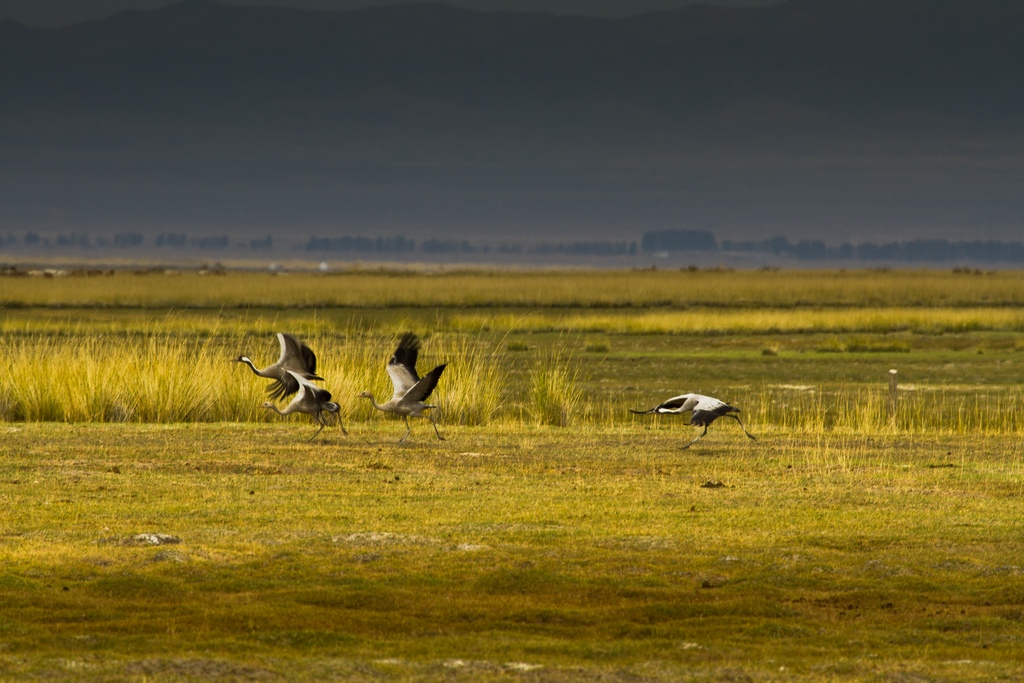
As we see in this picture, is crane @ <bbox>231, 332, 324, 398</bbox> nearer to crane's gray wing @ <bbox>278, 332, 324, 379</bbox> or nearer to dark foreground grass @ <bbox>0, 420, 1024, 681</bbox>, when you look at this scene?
crane's gray wing @ <bbox>278, 332, 324, 379</bbox>

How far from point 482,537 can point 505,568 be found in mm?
1146

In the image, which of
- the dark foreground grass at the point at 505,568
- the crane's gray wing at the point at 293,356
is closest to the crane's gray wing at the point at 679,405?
the dark foreground grass at the point at 505,568

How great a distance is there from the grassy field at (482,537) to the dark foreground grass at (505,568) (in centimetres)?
4

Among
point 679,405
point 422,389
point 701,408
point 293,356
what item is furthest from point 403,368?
point 701,408

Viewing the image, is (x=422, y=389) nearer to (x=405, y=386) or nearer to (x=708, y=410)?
(x=405, y=386)

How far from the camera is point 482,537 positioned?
12.6 metres

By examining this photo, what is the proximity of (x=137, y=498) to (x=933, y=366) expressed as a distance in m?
31.6

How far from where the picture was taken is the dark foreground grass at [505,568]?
9031mm

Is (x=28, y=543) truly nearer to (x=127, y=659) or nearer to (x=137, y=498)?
(x=137, y=498)

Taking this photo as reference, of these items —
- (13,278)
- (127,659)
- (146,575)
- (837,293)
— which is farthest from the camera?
(13,278)

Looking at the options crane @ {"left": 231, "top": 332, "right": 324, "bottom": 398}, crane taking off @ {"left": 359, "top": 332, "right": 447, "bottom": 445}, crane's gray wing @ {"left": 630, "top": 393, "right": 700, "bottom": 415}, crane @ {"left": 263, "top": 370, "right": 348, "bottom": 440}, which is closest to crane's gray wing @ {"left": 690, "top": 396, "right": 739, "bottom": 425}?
crane's gray wing @ {"left": 630, "top": 393, "right": 700, "bottom": 415}

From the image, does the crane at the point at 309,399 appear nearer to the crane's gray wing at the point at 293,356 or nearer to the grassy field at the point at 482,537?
the crane's gray wing at the point at 293,356

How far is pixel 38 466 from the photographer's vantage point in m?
16.7

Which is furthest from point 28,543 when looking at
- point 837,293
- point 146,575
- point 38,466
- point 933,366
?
point 837,293
